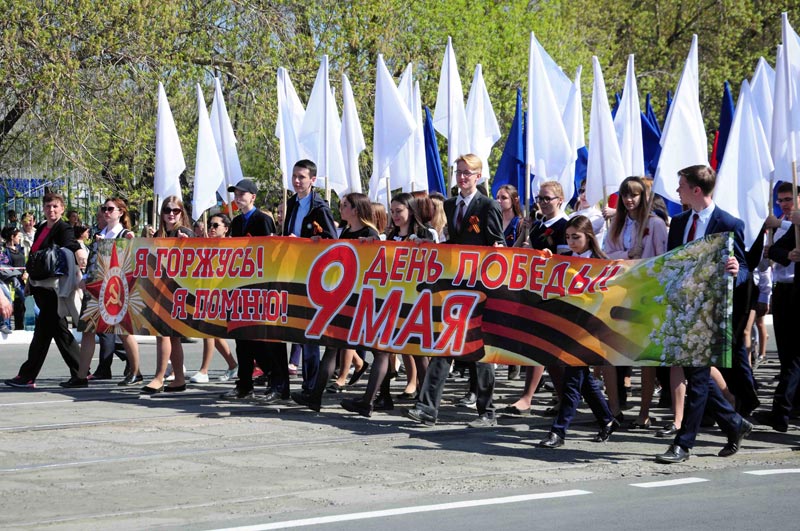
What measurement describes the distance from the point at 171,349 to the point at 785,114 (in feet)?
19.5

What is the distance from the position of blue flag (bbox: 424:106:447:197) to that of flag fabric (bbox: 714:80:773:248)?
9.48 metres

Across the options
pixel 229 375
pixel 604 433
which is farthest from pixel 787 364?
pixel 229 375

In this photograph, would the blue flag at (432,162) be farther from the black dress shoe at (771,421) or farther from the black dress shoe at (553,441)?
the black dress shoe at (553,441)

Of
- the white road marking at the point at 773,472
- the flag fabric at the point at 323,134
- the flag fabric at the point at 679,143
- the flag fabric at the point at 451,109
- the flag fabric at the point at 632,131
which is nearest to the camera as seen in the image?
the white road marking at the point at 773,472

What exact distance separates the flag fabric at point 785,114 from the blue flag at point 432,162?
9.03 metres

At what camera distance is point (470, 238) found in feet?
36.0

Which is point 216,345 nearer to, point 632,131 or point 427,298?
point 427,298

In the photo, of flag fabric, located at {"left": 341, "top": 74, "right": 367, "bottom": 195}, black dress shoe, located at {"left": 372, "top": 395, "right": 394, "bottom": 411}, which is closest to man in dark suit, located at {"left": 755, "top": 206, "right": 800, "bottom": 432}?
black dress shoe, located at {"left": 372, "top": 395, "right": 394, "bottom": 411}

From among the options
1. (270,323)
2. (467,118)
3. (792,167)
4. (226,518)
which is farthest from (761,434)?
(467,118)

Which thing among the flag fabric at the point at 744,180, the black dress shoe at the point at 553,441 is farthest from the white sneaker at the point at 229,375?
the flag fabric at the point at 744,180

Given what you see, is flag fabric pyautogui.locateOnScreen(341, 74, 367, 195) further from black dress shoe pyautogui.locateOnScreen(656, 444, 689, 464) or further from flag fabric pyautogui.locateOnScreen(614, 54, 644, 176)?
black dress shoe pyautogui.locateOnScreen(656, 444, 689, 464)

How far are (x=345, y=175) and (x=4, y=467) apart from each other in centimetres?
805

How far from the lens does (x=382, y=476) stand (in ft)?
27.9

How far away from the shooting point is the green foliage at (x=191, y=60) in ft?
82.9
